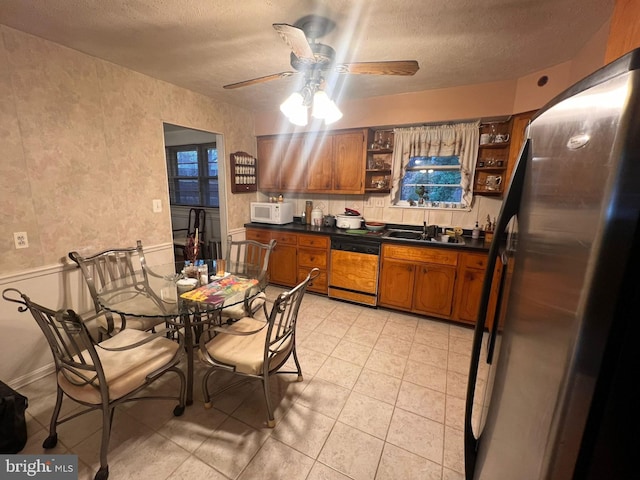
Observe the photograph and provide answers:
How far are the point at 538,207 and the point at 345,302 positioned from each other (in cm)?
302

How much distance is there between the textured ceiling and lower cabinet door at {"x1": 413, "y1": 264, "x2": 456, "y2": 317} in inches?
74.6

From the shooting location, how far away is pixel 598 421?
1.27 ft

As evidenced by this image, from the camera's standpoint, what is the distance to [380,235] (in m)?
3.28

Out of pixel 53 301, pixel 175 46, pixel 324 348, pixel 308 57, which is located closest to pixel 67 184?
pixel 53 301

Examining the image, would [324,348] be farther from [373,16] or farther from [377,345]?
[373,16]

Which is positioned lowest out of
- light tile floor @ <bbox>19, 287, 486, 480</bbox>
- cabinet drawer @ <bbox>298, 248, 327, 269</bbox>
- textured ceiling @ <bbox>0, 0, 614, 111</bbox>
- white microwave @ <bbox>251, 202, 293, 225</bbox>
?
light tile floor @ <bbox>19, 287, 486, 480</bbox>

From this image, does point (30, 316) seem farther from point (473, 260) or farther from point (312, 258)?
point (473, 260)

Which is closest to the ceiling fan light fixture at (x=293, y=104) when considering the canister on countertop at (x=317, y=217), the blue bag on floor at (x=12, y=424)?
the canister on countertop at (x=317, y=217)

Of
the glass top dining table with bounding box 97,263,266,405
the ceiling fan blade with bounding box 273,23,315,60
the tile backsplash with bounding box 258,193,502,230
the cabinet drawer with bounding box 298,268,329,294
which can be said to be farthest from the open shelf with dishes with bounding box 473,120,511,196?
the glass top dining table with bounding box 97,263,266,405

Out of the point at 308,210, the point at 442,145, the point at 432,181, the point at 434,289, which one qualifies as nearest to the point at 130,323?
the point at 308,210

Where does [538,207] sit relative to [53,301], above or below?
above

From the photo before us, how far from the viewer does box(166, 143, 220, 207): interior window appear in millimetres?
4957

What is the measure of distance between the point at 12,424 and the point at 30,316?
87 centimetres

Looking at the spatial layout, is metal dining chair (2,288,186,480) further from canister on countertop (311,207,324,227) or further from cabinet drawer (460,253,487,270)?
cabinet drawer (460,253,487,270)
